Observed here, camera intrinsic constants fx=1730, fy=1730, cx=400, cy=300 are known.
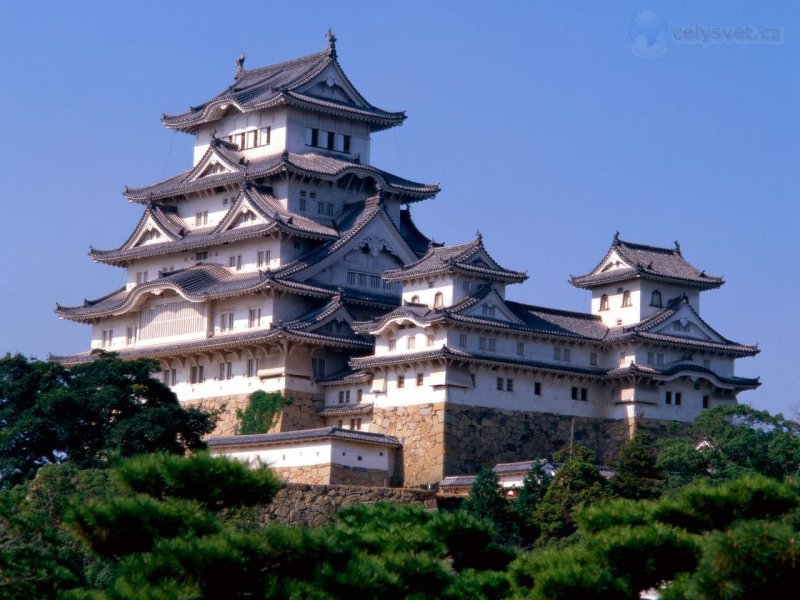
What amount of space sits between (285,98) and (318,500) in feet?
71.6

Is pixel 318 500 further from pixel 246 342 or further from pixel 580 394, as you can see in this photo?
pixel 580 394

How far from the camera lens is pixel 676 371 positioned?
61.8 metres

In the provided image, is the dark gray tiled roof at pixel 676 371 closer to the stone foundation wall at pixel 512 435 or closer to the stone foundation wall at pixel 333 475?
the stone foundation wall at pixel 512 435

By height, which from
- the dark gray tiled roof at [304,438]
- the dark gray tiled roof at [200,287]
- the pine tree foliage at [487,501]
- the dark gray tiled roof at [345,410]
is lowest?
the pine tree foliage at [487,501]

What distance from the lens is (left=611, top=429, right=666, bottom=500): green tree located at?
50156 mm

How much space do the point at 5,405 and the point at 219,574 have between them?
3144cm

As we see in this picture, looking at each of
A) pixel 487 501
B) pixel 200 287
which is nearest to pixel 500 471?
pixel 487 501

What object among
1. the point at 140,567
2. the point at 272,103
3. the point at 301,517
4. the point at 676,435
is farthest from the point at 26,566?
the point at 272,103

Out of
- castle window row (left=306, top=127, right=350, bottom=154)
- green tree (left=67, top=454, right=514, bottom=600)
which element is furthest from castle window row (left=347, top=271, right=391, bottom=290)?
green tree (left=67, top=454, right=514, bottom=600)

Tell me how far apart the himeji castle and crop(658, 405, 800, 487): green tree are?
5.89 m

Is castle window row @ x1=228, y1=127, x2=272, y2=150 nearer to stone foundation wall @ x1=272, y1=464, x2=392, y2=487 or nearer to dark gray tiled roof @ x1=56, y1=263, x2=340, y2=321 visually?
dark gray tiled roof @ x1=56, y1=263, x2=340, y2=321

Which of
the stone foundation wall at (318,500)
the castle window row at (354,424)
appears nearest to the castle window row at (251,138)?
the castle window row at (354,424)

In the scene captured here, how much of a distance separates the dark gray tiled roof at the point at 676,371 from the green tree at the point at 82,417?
50.3 ft

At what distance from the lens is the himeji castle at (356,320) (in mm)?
58625
